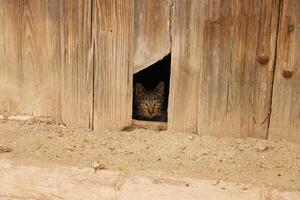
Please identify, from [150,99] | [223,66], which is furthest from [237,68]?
[150,99]

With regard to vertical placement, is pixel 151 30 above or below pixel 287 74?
above

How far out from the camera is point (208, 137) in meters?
3.51

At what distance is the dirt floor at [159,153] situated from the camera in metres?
3.10

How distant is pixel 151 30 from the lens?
3436mm

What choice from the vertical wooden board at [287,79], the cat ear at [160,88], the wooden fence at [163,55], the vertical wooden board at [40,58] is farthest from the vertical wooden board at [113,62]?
the vertical wooden board at [287,79]

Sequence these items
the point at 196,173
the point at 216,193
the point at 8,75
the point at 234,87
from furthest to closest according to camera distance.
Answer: the point at 8,75, the point at 234,87, the point at 196,173, the point at 216,193

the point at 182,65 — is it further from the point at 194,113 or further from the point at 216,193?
the point at 216,193

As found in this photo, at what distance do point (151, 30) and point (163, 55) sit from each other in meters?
0.17

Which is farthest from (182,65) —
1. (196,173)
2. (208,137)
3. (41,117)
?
(41,117)

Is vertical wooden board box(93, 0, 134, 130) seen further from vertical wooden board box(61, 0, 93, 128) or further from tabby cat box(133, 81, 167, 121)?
tabby cat box(133, 81, 167, 121)

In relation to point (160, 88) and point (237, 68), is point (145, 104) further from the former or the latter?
point (237, 68)

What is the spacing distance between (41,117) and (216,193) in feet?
4.63

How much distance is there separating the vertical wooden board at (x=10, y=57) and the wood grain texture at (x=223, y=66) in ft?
3.38

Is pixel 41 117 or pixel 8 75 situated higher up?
pixel 8 75
